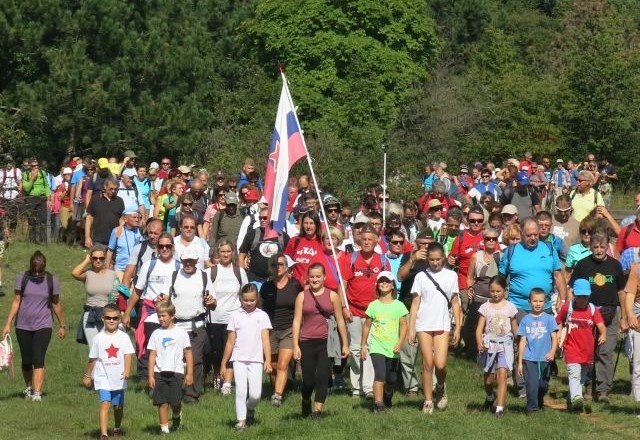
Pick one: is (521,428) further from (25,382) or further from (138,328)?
(25,382)

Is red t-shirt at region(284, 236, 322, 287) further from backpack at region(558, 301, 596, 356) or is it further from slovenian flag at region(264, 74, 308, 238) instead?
backpack at region(558, 301, 596, 356)

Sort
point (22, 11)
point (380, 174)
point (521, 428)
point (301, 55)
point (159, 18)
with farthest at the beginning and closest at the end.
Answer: point (301, 55) < point (159, 18) < point (22, 11) < point (380, 174) < point (521, 428)

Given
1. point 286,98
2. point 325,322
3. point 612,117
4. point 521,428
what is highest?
point 612,117

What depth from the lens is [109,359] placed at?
14289 millimetres

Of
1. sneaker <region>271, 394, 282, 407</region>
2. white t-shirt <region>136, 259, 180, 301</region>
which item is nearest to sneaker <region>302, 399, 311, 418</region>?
sneaker <region>271, 394, 282, 407</region>

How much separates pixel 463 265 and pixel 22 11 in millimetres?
27421

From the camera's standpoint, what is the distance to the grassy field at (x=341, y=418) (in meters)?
14.3

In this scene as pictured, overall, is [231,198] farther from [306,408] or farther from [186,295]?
[306,408]

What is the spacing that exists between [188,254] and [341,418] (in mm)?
2854

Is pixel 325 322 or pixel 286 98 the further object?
pixel 286 98

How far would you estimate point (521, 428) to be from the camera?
14.6 meters

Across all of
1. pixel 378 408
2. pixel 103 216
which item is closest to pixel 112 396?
pixel 378 408

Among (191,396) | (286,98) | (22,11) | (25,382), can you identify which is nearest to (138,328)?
(191,396)

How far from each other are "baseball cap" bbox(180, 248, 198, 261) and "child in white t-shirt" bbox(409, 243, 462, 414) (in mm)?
2495
